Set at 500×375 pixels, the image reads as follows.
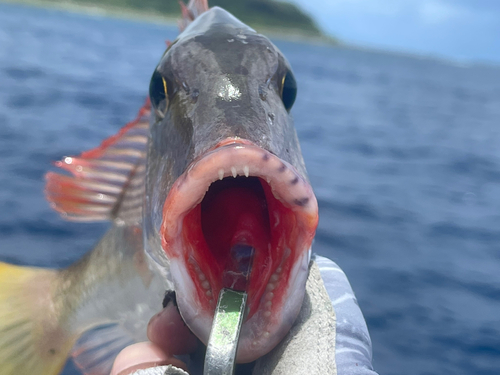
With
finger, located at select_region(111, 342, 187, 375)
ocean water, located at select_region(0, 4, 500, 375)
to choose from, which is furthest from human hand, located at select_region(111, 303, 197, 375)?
ocean water, located at select_region(0, 4, 500, 375)

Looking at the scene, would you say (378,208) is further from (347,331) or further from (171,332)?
(171,332)

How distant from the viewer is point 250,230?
4.63ft

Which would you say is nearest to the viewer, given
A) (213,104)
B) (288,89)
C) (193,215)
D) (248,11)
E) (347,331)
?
(193,215)

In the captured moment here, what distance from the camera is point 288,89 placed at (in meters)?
1.79

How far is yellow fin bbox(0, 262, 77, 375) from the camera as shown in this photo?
244 cm

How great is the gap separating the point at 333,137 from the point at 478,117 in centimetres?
1656

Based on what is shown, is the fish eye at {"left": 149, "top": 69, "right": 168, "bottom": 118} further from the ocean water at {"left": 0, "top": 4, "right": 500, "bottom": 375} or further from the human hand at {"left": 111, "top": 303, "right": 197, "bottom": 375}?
the ocean water at {"left": 0, "top": 4, "right": 500, "bottom": 375}

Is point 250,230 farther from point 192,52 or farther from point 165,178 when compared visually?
point 192,52

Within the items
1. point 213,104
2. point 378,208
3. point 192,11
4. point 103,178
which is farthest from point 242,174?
point 378,208

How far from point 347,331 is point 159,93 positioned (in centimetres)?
114

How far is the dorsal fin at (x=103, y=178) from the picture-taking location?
8.17 ft

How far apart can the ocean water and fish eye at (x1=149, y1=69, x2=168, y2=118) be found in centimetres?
Answer: 299

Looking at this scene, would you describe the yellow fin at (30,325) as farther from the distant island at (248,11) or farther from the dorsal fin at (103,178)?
the distant island at (248,11)

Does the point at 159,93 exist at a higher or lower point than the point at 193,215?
higher
